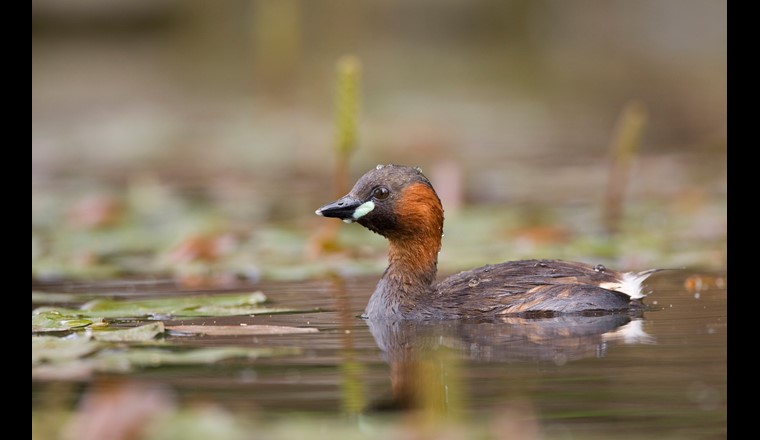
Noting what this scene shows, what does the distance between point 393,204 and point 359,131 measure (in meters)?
9.00

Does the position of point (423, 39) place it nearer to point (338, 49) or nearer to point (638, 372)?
point (338, 49)

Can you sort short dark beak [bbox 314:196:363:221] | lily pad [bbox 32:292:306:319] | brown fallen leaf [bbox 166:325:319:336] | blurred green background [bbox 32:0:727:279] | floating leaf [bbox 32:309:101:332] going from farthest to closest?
blurred green background [bbox 32:0:727:279] < short dark beak [bbox 314:196:363:221] < lily pad [bbox 32:292:306:319] < floating leaf [bbox 32:309:101:332] < brown fallen leaf [bbox 166:325:319:336]

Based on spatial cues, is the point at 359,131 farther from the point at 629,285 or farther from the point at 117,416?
the point at 117,416

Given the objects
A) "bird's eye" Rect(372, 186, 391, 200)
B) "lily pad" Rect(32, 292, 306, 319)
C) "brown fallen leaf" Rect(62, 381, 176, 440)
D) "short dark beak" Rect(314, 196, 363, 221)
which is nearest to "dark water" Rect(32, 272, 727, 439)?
"lily pad" Rect(32, 292, 306, 319)

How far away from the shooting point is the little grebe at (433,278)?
7438mm

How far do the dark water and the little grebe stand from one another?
164 millimetres

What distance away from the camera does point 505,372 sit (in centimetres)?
575

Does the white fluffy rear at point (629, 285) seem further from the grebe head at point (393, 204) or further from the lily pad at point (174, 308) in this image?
the lily pad at point (174, 308)

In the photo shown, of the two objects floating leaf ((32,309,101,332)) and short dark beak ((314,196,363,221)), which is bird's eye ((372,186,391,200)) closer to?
short dark beak ((314,196,363,221))

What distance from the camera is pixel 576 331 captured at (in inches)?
271

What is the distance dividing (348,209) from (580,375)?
2.43 meters

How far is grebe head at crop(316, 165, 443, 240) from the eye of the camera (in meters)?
7.73

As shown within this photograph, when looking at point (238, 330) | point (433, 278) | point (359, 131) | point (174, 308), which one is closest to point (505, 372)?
point (238, 330)
